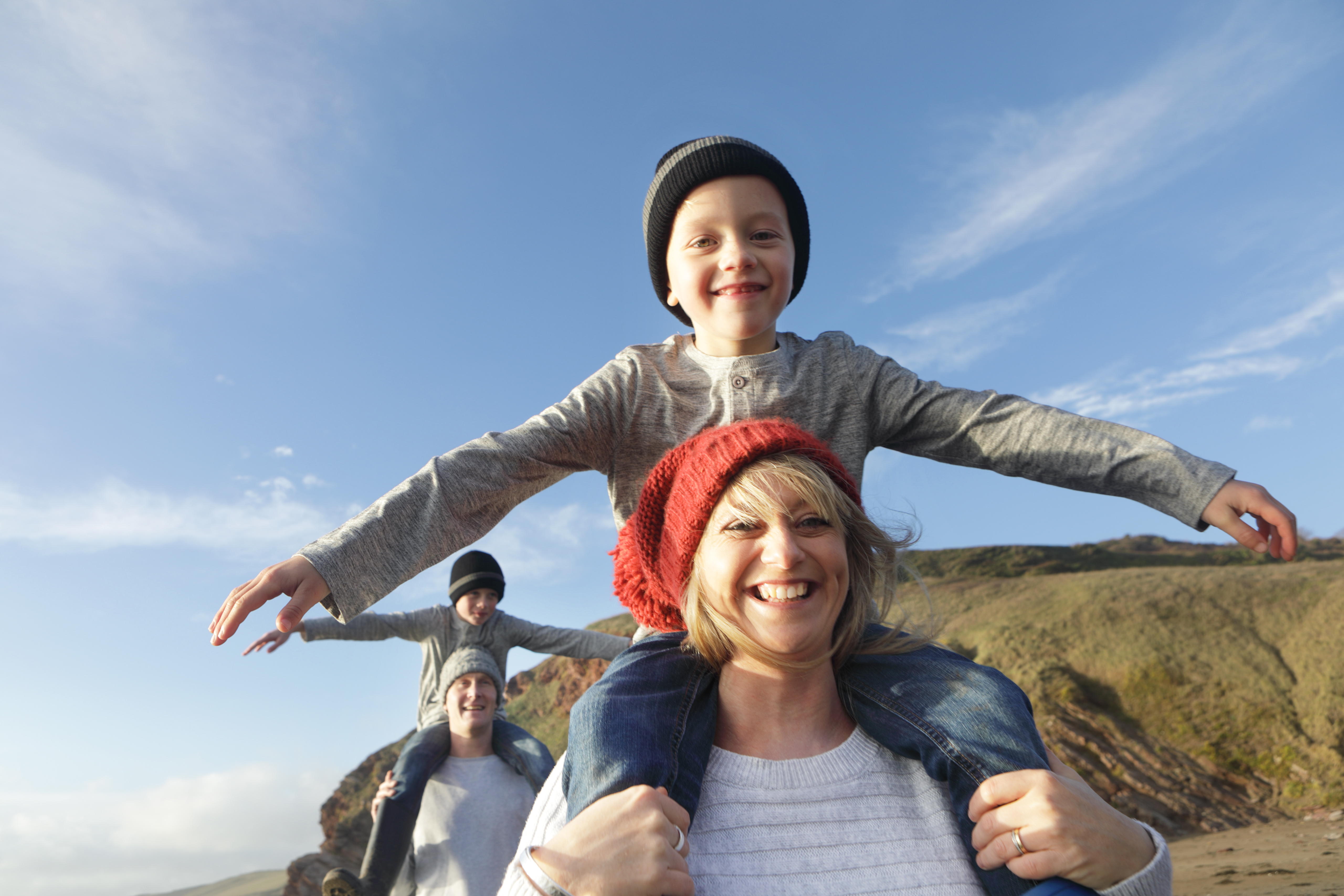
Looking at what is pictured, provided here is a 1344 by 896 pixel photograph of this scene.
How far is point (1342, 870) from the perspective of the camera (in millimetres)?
5137

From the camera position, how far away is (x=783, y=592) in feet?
5.83

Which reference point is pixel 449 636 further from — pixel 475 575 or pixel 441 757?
pixel 441 757

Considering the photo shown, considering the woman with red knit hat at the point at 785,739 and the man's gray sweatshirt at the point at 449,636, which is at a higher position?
the man's gray sweatshirt at the point at 449,636

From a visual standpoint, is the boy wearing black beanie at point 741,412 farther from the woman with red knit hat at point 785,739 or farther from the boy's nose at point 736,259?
the woman with red knit hat at point 785,739

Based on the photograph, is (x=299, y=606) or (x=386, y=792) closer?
(x=299, y=606)

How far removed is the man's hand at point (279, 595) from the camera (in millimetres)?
1778

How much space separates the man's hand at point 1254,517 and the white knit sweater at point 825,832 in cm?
82

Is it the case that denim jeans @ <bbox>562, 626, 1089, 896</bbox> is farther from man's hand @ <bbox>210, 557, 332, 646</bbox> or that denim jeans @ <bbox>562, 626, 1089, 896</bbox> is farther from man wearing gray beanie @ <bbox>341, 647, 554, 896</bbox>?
man wearing gray beanie @ <bbox>341, 647, 554, 896</bbox>

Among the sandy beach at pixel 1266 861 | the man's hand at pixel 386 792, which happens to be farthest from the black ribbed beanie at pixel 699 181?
the sandy beach at pixel 1266 861

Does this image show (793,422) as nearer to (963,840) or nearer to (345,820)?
(963,840)

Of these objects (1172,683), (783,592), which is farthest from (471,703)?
(1172,683)

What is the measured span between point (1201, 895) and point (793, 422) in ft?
16.3

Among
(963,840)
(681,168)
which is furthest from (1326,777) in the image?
(681,168)

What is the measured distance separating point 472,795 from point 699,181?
180 inches
